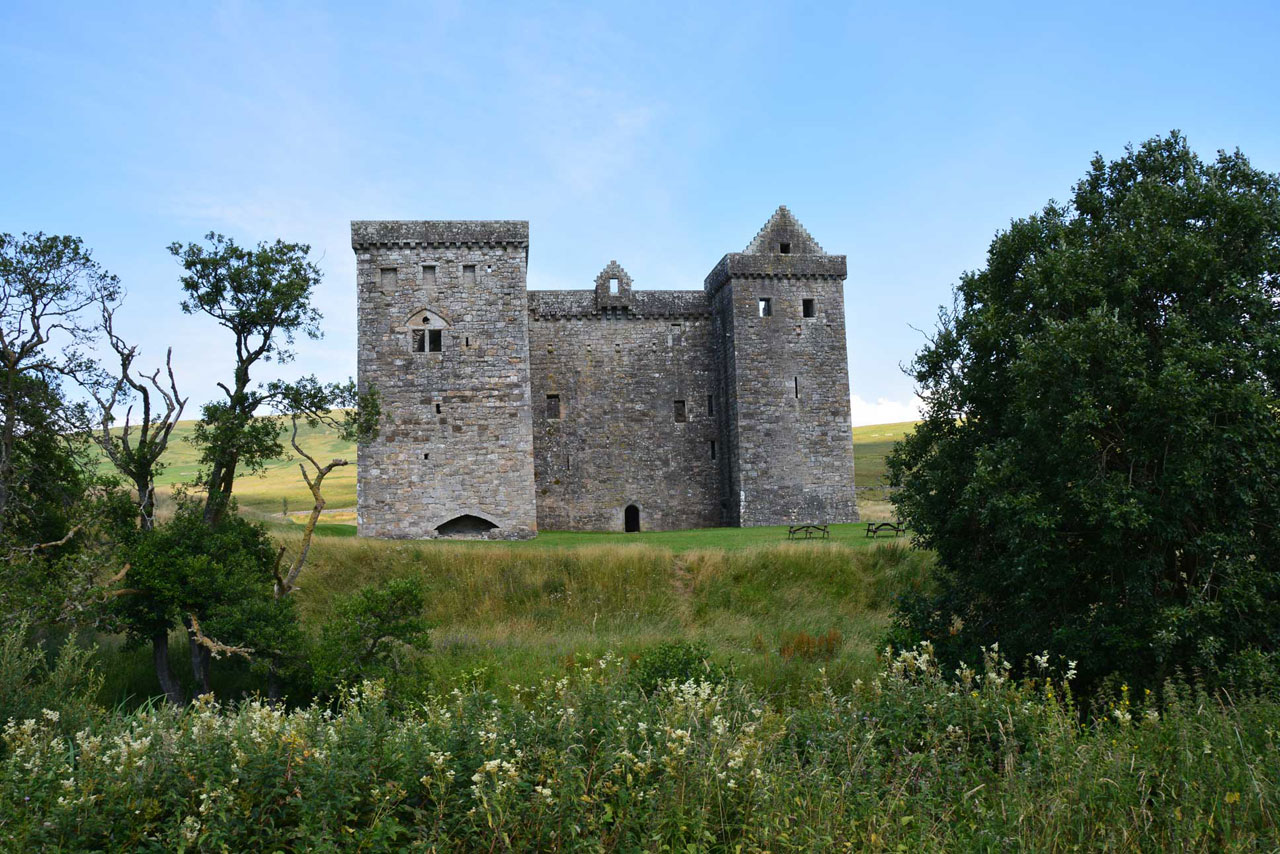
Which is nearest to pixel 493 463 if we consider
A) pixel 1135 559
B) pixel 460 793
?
pixel 1135 559

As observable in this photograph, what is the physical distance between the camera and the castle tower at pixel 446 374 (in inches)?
1099

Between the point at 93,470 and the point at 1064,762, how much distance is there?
18448mm

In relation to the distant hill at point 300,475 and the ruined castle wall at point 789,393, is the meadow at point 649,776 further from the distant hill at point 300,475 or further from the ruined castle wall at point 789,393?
the distant hill at point 300,475

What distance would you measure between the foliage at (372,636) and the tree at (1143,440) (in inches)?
351

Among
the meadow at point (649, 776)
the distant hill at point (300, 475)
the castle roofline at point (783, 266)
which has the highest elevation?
the castle roofline at point (783, 266)

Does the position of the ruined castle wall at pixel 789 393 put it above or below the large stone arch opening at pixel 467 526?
above

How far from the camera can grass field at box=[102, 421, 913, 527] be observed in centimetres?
3817

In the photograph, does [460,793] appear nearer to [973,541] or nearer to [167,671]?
[973,541]

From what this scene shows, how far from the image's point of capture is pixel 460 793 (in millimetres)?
5250

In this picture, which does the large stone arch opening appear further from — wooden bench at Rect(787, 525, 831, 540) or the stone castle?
wooden bench at Rect(787, 525, 831, 540)

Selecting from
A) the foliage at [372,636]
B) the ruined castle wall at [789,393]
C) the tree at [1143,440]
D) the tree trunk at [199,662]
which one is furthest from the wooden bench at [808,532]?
the tree trunk at [199,662]

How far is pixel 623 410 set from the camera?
35.6 m

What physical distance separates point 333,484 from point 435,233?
239ft

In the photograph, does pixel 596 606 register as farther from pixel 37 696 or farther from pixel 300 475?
pixel 300 475
